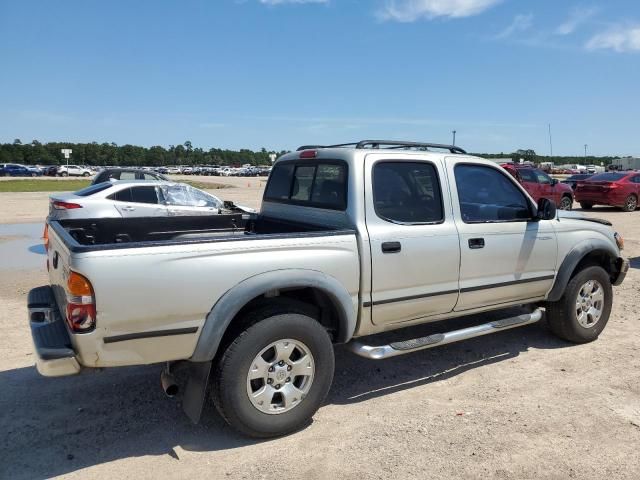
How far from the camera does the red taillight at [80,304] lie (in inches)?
116

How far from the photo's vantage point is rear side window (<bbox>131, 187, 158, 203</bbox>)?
10.5 meters

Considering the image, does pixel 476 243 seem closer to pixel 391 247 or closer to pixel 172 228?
pixel 391 247

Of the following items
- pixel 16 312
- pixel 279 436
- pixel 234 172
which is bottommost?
pixel 279 436

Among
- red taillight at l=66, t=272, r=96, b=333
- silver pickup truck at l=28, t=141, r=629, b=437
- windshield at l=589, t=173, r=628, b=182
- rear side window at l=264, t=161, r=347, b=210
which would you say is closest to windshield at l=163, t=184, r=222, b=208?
silver pickup truck at l=28, t=141, r=629, b=437

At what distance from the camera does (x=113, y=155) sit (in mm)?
134000

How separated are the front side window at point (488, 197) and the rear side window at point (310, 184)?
3.51ft

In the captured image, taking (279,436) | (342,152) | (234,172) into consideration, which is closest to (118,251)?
(279,436)

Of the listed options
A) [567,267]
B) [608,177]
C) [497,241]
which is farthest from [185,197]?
[608,177]

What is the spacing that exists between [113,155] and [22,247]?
132 metres

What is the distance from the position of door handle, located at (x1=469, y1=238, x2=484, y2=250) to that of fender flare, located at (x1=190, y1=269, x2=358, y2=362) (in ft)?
4.17

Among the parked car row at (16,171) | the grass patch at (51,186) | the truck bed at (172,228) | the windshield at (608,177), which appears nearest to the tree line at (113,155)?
the parked car row at (16,171)

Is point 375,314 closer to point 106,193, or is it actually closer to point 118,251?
point 118,251

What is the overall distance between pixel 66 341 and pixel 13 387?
5.51ft

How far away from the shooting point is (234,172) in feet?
320
